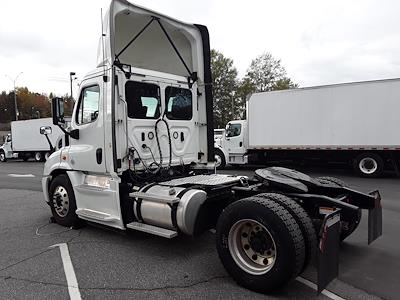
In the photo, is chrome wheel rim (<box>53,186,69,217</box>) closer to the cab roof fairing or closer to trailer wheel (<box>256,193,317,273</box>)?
the cab roof fairing

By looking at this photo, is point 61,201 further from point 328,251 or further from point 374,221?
point 374,221

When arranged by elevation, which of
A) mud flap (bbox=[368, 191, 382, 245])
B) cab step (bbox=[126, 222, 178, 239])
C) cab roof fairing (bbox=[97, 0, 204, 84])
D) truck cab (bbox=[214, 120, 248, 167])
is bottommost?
cab step (bbox=[126, 222, 178, 239])

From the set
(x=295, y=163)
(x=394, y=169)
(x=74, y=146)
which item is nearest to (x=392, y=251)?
(x=74, y=146)

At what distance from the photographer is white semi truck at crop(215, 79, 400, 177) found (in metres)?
12.7

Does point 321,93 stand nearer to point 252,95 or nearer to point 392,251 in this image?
point 252,95

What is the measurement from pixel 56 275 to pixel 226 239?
6.76 ft

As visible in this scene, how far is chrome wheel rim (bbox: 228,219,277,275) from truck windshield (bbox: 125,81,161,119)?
261cm

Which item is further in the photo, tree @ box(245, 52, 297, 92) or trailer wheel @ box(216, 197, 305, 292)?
tree @ box(245, 52, 297, 92)

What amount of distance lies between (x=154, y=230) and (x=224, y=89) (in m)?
56.1

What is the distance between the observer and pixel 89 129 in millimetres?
5836

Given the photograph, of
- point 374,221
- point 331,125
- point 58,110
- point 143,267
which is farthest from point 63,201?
point 331,125

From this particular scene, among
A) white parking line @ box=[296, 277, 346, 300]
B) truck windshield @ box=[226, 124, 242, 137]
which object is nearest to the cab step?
white parking line @ box=[296, 277, 346, 300]

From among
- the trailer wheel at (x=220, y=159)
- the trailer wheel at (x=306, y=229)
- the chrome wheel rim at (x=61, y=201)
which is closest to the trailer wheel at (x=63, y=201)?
the chrome wheel rim at (x=61, y=201)

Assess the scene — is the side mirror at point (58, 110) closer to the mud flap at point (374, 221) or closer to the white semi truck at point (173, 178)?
the white semi truck at point (173, 178)
